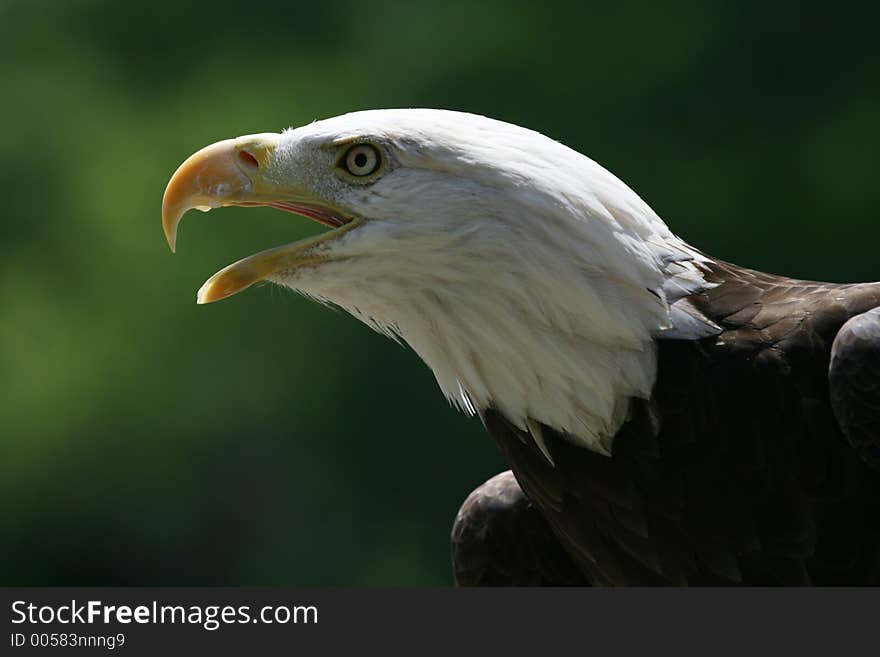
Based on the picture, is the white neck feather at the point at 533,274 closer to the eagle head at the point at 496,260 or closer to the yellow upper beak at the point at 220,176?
the eagle head at the point at 496,260

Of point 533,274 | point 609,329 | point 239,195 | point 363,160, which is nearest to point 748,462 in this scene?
point 609,329

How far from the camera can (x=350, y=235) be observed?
2023 millimetres

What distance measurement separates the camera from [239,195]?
212 cm

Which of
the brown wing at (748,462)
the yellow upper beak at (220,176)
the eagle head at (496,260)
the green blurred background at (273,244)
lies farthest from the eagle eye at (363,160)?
the green blurred background at (273,244)

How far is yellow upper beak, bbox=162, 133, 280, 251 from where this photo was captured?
6.98ft

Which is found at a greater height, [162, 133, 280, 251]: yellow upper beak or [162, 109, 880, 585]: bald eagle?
[162, 133, 280, 251]: yellow upper beak

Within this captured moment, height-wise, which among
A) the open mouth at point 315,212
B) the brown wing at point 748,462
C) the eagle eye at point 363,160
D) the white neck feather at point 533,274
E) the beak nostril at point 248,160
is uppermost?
the beak nostril at point 248,160

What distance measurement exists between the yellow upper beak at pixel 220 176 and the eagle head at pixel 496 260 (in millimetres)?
60

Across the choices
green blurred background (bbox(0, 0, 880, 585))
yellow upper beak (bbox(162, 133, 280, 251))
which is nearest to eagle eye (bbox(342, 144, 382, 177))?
yellow upper beak (bbox(162, 133, 280, 251))

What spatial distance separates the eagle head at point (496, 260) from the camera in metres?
1.99

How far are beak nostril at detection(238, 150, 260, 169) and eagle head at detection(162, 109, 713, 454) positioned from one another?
6 centimetres

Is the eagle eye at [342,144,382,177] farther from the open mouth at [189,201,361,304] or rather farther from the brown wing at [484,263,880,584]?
the brown wing at [484,263,880,584]

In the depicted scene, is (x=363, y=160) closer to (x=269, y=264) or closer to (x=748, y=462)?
(x=269, y=264)

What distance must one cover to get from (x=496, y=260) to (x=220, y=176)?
0.46m
